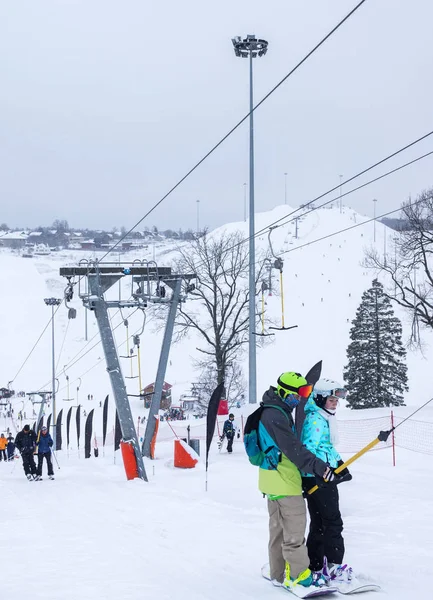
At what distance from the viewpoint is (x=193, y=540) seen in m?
8.00

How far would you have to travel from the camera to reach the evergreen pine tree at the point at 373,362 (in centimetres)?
4259

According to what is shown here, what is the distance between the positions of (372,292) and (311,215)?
151085 mm

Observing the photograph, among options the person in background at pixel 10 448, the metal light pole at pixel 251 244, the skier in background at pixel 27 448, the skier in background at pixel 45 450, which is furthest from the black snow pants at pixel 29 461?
the person in background at pixel 10 448

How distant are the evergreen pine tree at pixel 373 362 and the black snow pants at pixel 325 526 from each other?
37.2 m

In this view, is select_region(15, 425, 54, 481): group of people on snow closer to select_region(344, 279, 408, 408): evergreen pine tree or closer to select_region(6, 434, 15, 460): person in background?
select_region(6, 434, 15, 460): person in background

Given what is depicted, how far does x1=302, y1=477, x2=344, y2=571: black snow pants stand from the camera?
5.69 metres

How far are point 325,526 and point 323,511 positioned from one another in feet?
0.45

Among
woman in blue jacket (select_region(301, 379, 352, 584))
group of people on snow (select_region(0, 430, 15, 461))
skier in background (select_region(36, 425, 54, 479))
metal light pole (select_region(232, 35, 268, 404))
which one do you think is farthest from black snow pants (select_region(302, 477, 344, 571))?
group of people on snow (select_region(0, 430, 15, 461))

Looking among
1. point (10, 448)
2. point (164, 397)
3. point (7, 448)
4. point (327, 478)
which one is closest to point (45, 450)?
point (327, 478)

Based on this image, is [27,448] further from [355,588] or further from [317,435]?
[355,588]

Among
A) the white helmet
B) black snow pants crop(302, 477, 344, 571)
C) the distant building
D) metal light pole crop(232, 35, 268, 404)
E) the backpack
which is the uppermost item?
metal light pole crop(232, 35, 268, 404)

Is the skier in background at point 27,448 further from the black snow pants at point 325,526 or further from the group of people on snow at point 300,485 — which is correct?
the black snow pants at point 325,526

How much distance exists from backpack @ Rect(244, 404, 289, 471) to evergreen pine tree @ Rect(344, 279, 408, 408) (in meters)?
37.5

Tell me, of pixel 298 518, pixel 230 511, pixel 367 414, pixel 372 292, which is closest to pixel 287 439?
pixel 298 518
